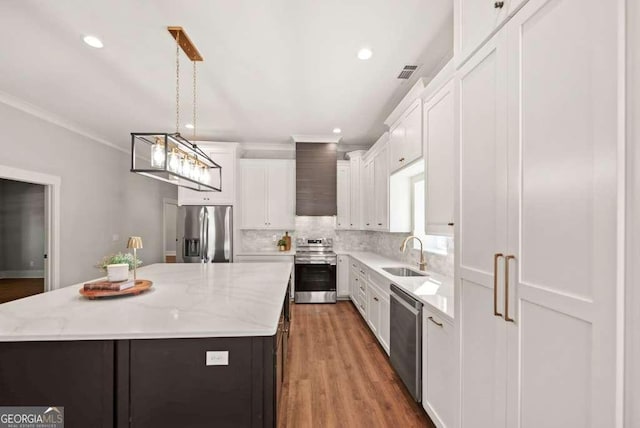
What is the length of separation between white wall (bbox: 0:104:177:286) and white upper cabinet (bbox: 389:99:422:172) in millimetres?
4561

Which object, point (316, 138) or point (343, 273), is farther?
point (343, 273)

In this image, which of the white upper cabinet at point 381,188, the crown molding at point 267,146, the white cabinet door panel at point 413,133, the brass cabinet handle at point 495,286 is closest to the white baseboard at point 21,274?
the crown molding at point 267,146

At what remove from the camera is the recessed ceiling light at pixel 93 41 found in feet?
7.50

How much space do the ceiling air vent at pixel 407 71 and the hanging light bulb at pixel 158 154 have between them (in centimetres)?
218

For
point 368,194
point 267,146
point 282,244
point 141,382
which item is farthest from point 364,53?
point 282,244

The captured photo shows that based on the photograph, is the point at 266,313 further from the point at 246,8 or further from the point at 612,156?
the point at 246,8

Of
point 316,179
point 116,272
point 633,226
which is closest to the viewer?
point 633,226

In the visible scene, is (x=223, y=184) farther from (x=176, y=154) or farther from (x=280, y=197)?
(x=176, y=154)

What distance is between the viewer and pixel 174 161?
2.07 m

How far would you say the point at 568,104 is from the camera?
2.81 feet

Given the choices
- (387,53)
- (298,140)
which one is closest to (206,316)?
(387,53)

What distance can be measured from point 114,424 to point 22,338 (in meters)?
0.57

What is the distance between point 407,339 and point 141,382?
175 cm

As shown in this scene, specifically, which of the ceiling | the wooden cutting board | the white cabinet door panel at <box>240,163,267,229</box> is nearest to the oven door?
the white cabinet door panel at <box>240,163,267,229</box>
